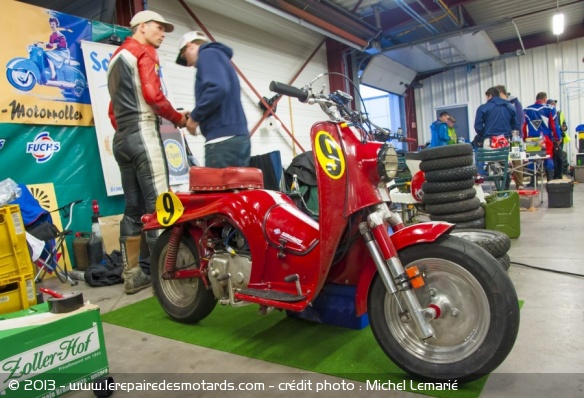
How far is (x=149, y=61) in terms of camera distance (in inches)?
118

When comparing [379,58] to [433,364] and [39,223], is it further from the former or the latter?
[433,364]

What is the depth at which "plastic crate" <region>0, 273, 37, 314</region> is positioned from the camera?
2141 millimetres

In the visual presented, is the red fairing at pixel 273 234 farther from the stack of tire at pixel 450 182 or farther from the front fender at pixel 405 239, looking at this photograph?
the stack of tire at pixel 450 182

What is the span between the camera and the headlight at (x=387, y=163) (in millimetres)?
1642

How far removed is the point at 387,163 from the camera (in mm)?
1646

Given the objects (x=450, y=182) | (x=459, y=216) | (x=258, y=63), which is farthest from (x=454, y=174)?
(x=258, y=63)

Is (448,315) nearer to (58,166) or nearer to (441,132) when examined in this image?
(58,166)

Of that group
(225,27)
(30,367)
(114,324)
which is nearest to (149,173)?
(114,324)

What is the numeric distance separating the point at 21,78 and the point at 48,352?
3119 mm

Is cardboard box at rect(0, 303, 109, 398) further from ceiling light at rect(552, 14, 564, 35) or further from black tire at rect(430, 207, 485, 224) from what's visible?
ceiling light at rect(552, 14, 564, 35)

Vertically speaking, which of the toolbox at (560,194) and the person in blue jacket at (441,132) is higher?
the person in blue jacket at (441,132)

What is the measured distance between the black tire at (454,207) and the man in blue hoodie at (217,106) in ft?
5.19

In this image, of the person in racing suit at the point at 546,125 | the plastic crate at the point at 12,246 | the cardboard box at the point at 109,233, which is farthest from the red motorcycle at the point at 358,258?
the person in racing suit at the point at 546,125

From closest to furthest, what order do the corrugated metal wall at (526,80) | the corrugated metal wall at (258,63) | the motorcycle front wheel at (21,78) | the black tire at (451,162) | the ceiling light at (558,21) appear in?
the black tire at (451,162)
the motorcycle front wheel at (21,78)
the corrugated metal wall at (258,63)
the ceiling light at (558,21)
the corrugated metal wall at (526,80)
